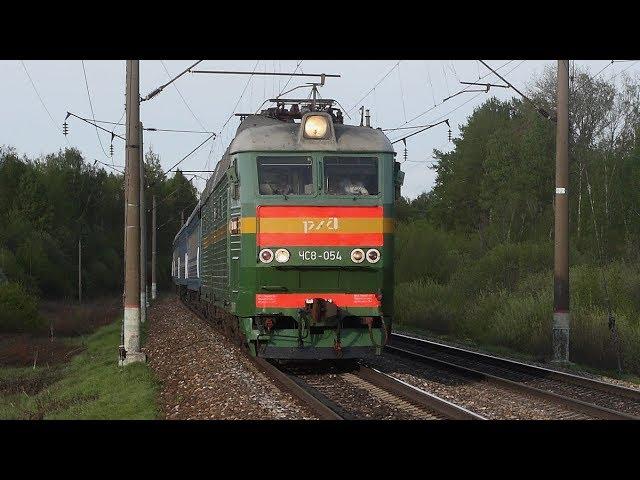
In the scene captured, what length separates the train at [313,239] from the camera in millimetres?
11938

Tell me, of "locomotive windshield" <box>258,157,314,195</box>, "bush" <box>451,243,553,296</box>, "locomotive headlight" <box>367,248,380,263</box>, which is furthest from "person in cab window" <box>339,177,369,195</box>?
"bush" <box>451,243,553,296</box>

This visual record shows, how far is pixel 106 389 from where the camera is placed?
13.2 meters

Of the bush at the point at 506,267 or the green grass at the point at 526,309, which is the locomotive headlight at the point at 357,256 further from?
the bush at the point at 506,267

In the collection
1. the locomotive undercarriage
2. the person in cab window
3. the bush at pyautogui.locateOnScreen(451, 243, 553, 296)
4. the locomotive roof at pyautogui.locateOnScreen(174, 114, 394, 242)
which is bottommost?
the locomotive undercarriage

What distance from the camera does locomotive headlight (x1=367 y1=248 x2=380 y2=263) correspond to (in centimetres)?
1206

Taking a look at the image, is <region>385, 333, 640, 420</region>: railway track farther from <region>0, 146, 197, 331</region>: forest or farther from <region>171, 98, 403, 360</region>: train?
<region>0, 146, 197, 331</region>: forest

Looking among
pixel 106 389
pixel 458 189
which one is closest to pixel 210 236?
pixel 106 389

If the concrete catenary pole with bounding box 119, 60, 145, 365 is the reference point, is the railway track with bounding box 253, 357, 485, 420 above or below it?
below

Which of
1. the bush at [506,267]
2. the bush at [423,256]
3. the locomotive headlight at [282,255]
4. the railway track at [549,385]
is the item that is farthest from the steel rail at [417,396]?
the bush at [423,256]

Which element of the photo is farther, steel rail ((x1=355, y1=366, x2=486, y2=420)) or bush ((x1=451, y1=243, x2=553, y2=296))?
bush ((x1=451, y1=243, x2=553, y2=296))

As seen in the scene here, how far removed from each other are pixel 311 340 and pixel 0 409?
227 inches

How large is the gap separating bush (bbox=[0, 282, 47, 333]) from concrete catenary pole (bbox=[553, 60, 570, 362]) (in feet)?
71.4

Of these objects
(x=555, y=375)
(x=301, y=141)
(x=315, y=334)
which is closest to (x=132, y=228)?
(x=301, y=141)
